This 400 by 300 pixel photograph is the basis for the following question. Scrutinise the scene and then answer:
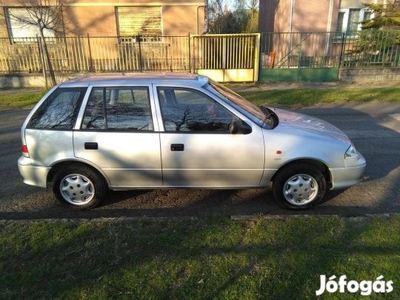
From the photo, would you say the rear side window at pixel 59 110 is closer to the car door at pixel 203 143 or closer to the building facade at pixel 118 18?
the car door at pixel 203 143

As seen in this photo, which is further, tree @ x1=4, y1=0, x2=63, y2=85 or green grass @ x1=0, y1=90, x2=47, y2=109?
tree @ x1=4, y1=0, x2=63, y2=85

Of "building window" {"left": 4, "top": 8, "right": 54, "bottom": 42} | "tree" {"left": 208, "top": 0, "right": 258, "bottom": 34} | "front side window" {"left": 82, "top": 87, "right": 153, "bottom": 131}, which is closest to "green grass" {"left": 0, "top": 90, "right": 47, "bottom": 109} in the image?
"building window" {"left": 4, "top": 8, "right": 54, "bottom": 42}

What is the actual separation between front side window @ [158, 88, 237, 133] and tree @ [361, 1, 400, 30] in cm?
1523

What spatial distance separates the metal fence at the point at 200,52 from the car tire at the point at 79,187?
1087 cm

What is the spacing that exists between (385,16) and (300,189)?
15536 millimetres

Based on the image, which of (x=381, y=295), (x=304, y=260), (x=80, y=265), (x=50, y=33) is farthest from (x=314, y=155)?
(x=50, y=33)

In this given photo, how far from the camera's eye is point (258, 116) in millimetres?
3750

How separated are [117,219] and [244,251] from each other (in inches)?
56.2

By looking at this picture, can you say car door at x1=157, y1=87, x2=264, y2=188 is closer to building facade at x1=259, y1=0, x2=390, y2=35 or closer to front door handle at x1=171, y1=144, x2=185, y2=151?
front door handle at x1=171, y1=144, x2=185, y2=151

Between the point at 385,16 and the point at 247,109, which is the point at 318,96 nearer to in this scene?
the point at 247,109

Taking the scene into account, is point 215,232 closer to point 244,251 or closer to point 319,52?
point 244,251

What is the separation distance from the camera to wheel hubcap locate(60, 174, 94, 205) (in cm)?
372

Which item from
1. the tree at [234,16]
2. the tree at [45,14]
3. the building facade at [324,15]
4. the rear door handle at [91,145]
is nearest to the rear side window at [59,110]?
the rear door handle at [91,145]

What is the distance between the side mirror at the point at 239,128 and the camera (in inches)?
134
